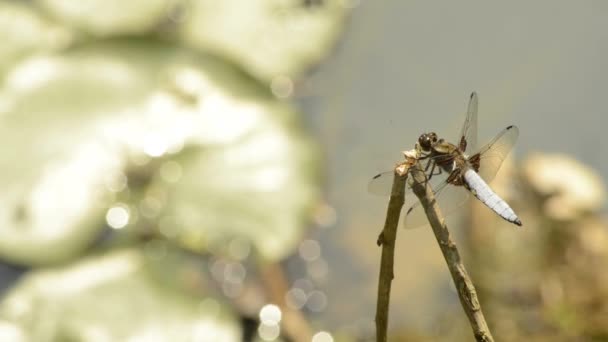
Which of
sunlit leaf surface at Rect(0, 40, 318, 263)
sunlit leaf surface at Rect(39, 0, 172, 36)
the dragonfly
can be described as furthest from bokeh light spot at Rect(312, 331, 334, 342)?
sunlit leaf surface at Rect(39, 0, 172, 36)

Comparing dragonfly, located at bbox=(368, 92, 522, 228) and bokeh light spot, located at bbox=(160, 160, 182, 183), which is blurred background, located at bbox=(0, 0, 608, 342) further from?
dragonfly, located at bbox=(368, 92, 522, 228)

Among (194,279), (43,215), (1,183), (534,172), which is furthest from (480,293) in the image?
(1,183)

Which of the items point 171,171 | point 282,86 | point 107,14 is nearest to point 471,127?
point 171,171

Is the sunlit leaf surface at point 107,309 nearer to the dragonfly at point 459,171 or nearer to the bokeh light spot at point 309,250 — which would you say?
the bokeh light spot at point 309,250

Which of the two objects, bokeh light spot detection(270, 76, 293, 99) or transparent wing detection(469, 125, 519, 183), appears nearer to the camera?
transparent wing detection(469, 125, 519, 183)

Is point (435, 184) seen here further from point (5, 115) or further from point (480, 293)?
point (5, 115)

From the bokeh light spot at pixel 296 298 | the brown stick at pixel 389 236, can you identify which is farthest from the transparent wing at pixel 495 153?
the bokeh light spot at pixel 296 298
